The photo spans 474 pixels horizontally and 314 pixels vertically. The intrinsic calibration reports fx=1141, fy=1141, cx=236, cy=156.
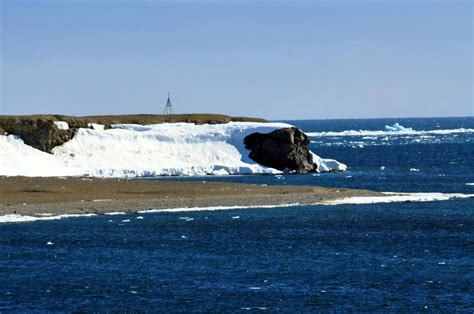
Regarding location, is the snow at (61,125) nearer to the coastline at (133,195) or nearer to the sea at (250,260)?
the coastline at (133,195)

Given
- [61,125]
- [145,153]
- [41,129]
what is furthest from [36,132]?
[145,153]

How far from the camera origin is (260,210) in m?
53.4

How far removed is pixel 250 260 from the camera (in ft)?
123

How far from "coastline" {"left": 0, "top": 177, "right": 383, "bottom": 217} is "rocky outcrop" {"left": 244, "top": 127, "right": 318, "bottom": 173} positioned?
57.6ft

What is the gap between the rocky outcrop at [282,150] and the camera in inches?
3206

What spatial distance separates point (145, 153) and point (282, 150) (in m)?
9.82

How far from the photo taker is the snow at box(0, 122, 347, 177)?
2987 inches

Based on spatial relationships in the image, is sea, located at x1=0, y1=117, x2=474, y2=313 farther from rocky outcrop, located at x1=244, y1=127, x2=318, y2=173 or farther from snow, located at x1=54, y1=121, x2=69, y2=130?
snow, located at x1=54, y1=121, x2=69, y2=130

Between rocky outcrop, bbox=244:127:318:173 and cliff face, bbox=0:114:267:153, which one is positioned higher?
cliff face, bbox=0:114:267:153

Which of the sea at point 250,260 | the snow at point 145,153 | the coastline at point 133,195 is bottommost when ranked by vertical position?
the sea at point 250,260

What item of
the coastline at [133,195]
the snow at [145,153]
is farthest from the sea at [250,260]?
the snow at [145,153]

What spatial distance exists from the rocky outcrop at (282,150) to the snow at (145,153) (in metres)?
0.77

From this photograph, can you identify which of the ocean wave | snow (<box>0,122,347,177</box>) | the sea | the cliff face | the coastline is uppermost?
the cliff face

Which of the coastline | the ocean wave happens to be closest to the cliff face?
Answer: the coastline
